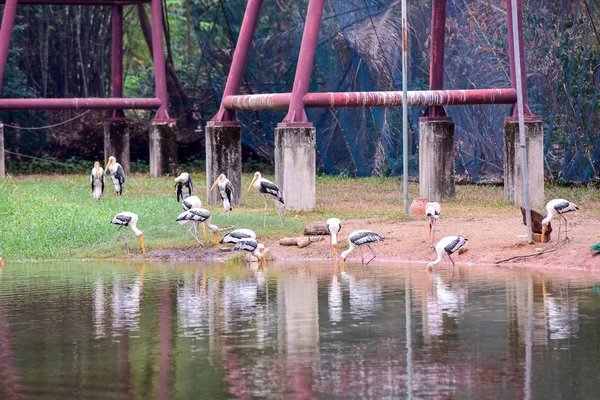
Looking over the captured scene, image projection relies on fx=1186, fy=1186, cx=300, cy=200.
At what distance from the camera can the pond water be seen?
9172 mm

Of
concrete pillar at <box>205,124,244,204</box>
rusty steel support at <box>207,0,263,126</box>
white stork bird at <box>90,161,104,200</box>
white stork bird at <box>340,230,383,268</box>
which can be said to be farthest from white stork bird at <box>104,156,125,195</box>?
white stork bird at <box>340,230,383,268</box>

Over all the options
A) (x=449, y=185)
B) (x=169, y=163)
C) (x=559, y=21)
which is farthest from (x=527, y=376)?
(x=169, y=163)

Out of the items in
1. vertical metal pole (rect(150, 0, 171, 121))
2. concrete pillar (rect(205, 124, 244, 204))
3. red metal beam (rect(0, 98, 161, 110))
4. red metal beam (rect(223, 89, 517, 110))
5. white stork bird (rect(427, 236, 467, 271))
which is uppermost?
vertical metal pole (rect(150, 0, 171, 121))

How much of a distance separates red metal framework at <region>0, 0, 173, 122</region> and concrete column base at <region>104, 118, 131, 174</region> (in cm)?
38

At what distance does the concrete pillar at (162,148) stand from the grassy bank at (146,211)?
83.9 inches

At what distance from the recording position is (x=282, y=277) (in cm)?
1546

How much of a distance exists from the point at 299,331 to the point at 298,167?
10.0 metres

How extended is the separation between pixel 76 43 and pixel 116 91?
16.0ft

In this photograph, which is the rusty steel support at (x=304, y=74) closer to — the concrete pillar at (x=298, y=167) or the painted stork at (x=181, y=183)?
the concrete pillar at (x=298, y=167)

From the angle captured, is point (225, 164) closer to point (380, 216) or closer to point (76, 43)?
point (380, 216)

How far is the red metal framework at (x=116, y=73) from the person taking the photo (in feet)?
94.3

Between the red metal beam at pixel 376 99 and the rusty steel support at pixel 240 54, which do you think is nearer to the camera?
the red metal beam at pixel 376 99

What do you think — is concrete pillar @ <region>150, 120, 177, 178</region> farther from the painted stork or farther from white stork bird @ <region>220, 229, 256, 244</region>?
white stork bird @ <region>220, 229, 256, 244</region>

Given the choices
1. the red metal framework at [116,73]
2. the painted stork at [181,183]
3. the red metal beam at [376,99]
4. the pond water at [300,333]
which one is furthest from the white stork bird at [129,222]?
the red metal framework at [116,73]
